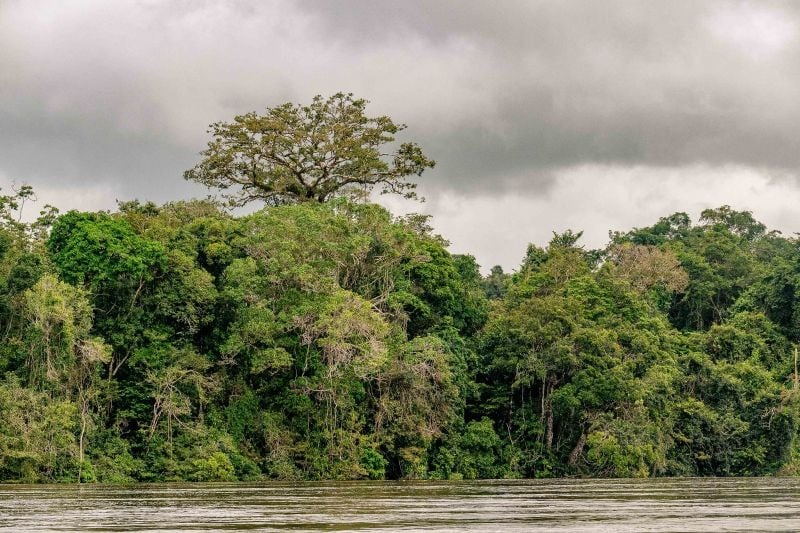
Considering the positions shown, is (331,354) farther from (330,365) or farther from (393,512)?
(393,512)

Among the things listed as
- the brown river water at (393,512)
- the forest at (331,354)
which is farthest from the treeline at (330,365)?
the brown river water at (393,512)

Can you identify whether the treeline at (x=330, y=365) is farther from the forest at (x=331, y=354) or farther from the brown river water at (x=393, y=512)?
the brown river water at (x=393, y=512)

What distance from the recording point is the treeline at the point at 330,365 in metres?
51.1

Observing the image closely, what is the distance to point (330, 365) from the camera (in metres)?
53.7

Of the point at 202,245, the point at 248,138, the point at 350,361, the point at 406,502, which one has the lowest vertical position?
the point at 406,502

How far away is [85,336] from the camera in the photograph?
50.9 meters

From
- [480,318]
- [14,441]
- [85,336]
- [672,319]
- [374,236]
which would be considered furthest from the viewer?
[672,319]

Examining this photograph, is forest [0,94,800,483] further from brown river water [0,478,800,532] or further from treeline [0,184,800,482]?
brown river water [0,478,800,532]

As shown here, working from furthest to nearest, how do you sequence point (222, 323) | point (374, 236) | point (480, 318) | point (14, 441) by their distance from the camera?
point (480, 318), point (374, 236), point (222, 323), point (14, 441)

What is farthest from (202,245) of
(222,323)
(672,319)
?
(672,319)

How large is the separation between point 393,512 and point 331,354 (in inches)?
1177

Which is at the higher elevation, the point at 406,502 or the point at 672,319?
the point at 672,319

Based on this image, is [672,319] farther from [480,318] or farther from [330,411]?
[330,411]

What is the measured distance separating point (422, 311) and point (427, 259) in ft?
8.70
